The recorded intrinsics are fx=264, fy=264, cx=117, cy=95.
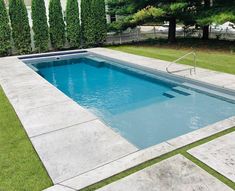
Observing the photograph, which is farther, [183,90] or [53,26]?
[53,26]

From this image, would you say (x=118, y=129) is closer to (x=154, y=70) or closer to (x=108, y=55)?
(x=154, y=70)

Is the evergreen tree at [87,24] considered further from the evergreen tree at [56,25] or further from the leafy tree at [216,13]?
the leafy tree at [216,13]

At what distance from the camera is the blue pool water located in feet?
19.6

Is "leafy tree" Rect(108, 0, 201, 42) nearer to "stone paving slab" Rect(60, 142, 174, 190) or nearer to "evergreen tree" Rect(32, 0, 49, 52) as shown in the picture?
"evergreen tree" Rect(32, 0, 49, 52)

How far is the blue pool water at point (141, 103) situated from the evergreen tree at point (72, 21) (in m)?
5.00

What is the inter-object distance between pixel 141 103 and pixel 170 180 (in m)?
4.42

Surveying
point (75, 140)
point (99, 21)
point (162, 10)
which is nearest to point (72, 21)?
point (99, 21)

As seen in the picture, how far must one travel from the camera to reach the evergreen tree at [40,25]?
1525 cm

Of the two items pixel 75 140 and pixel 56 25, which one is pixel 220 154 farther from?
pixel 56 25

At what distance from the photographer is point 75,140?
4711mm

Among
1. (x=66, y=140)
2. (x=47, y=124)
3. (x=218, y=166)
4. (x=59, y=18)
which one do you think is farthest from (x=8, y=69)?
(x=218, y=166)

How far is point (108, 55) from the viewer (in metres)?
13.3

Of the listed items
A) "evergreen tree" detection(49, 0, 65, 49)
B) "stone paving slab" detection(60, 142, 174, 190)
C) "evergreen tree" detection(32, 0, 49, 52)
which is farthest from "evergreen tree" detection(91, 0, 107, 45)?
"stone paving slab" detection(60, 142, 174, 190)

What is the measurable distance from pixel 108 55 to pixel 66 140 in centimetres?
907
